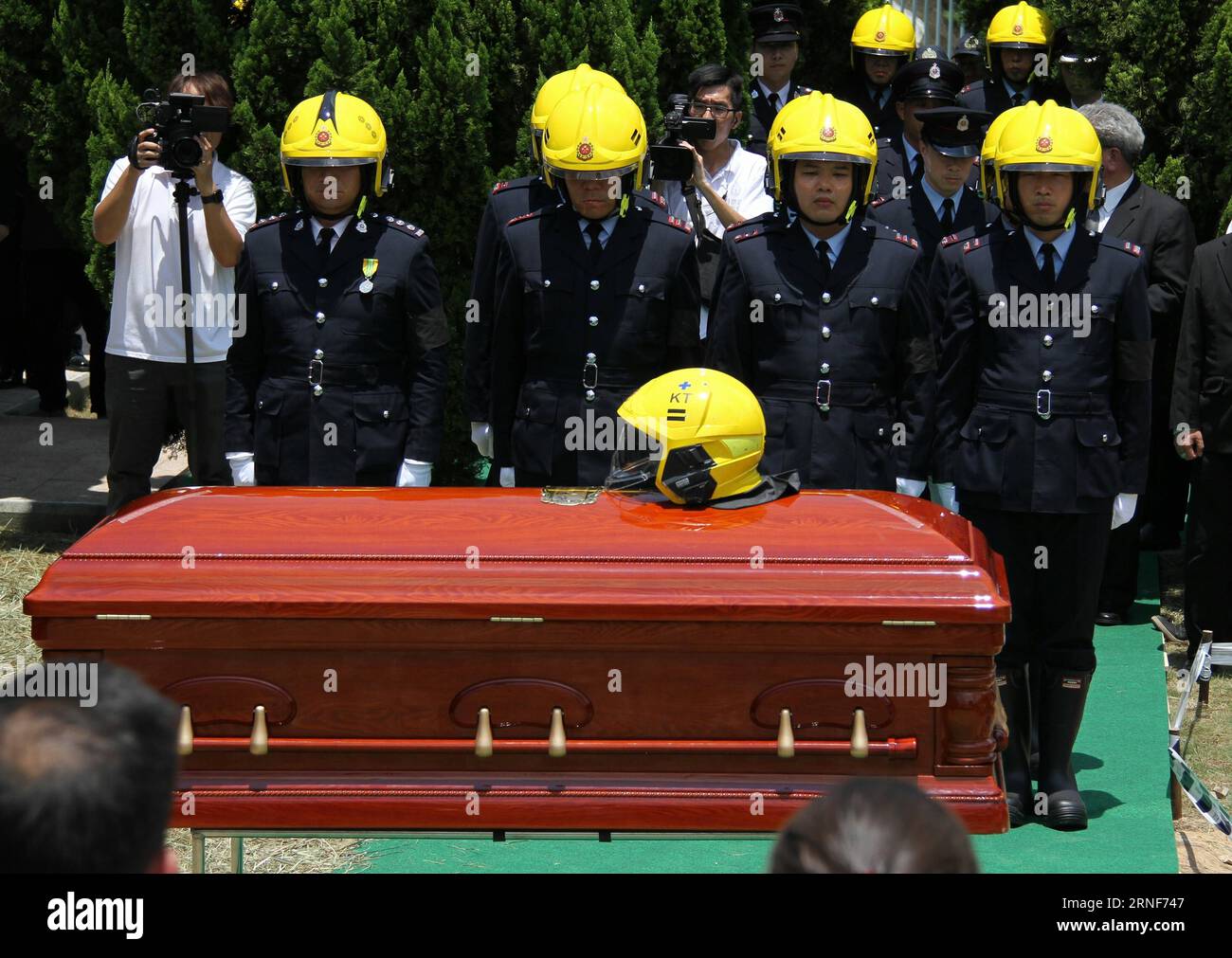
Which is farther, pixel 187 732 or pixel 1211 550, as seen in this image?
pixel 1211 550

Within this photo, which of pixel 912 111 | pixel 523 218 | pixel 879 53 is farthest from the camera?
pixel 879 53

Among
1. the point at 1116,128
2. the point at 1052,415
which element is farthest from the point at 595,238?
the point at 1116,128

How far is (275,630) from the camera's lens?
133 inches

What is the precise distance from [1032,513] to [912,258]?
743 millimetres

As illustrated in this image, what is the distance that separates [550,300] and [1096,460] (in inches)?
59.8

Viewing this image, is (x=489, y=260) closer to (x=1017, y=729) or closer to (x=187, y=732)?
(x=1017, y=729)

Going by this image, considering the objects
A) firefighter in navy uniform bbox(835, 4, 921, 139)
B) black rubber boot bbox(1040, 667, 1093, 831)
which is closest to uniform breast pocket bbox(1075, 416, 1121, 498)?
black rubber boot bbox(1040, 667, 1093, 831)

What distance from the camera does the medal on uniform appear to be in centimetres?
464

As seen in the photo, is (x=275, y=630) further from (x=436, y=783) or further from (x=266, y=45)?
(x=266, y=45)

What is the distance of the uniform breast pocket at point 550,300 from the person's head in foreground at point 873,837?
130 inches

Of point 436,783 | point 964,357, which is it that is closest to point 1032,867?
point 964,357

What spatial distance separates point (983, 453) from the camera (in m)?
4.58

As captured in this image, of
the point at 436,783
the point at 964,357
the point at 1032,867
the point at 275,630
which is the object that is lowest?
the point at 1032,867
